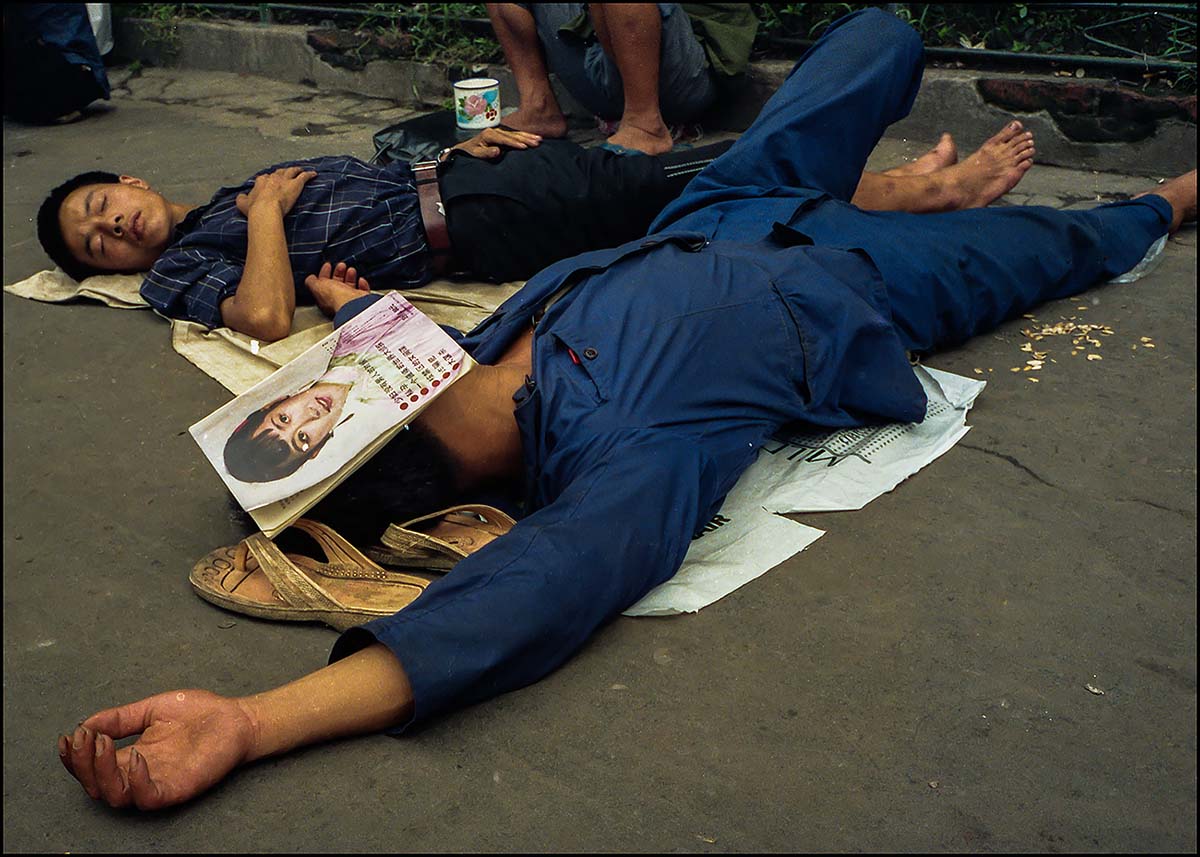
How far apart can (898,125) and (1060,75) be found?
517 mm

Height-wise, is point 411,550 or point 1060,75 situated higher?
point 1060,75

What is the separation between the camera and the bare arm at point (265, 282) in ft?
9.04

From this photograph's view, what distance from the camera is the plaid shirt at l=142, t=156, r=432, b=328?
292 cm

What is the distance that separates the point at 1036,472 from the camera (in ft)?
6.73

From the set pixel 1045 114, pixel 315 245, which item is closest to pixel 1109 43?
pixel 1045 114

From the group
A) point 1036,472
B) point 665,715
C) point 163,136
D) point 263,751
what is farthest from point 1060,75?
point 163,136

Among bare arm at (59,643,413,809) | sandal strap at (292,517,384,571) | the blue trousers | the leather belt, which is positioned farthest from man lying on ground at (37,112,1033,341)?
bare arm at (59,643,413,809)

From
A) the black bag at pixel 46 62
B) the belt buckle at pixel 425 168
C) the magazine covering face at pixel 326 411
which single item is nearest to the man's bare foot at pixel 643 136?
the belt buckle at pixel 425 168

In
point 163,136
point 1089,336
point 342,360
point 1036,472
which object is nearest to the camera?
point 342,360

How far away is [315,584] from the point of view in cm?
179

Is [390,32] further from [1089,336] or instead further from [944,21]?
[1089,336]

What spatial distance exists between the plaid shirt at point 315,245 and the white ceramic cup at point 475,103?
900mm

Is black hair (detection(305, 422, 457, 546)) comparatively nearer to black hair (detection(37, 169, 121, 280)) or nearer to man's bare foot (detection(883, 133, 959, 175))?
black hair (detection(37, 169, 121, 280))

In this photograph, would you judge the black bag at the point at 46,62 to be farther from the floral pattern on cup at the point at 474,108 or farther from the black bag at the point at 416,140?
the floral pattern on cup at the point at 474,108
